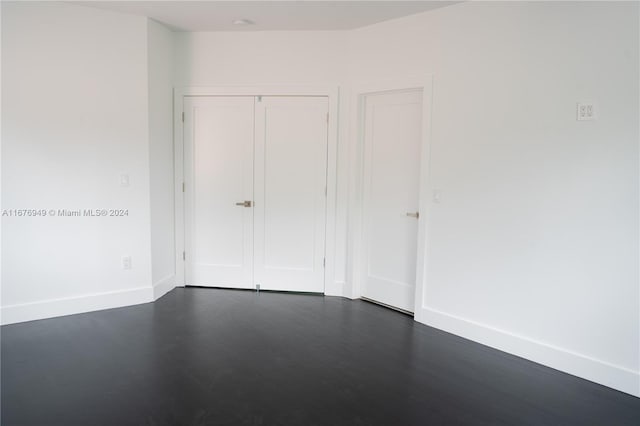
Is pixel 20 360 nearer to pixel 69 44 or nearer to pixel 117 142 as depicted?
pixel 117 142

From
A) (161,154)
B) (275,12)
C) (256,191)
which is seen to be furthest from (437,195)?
(161,154)

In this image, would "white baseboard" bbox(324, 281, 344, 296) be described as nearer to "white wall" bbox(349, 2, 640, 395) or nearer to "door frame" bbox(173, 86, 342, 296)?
"door frame" bbox(173, 86, 342, 296)

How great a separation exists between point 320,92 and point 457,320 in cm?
260

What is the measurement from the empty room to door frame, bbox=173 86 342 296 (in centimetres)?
3

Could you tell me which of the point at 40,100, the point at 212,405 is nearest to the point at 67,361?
the point at 212,405

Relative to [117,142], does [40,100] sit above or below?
→ above

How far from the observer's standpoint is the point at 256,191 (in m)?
4.54

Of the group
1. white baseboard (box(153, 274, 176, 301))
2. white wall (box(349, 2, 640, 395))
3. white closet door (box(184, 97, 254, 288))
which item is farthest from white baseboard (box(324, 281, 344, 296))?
white baseboard (box(153, 274, 176, 301))

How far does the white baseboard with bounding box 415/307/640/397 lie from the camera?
2666mm

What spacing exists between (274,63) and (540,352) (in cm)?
360

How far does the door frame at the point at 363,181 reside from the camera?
145 inches

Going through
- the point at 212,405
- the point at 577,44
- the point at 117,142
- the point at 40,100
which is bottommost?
the point at 212,405

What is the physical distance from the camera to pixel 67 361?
2887mm

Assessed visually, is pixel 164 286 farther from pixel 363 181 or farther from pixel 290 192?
pixel 363 181
